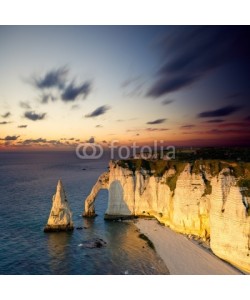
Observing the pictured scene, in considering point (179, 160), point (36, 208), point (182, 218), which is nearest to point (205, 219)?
point (182, 218)

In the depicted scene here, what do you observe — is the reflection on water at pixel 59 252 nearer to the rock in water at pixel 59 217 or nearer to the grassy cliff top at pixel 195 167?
the rock in water at pixel 59 217

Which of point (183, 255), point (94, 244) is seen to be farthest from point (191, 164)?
point (94, 244)

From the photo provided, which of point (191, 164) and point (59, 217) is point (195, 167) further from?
point (59, 217)

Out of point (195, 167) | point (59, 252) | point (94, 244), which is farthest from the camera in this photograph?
point (195, 167)

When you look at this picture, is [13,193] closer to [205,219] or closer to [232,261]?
[205,219]

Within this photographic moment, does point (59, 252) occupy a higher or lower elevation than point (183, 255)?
higher

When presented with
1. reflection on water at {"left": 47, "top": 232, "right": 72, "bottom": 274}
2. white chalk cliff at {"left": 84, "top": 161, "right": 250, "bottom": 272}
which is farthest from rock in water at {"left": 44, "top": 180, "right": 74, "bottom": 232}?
white chalk cliff at {"left": 84, "top": 161, "right": 250, "bottom": 272}

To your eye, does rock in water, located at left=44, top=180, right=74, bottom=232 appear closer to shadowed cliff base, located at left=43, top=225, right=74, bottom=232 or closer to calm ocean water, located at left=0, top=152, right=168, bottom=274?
shadowed cliff base, located at left=43, top=225, right=74, bottom=232
